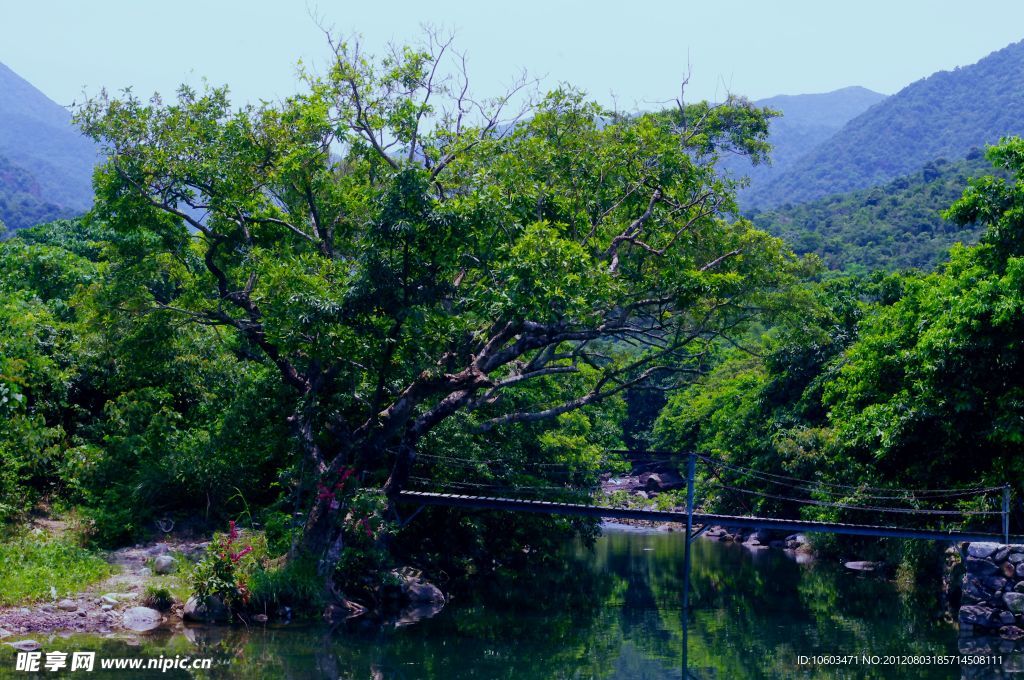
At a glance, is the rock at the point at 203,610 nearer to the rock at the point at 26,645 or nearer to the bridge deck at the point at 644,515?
the rock at the point at 26,645

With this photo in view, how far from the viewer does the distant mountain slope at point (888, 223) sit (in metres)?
55.8

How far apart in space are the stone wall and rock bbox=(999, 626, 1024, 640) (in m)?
0.01

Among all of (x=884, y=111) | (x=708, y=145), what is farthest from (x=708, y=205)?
(x=884, y=111)

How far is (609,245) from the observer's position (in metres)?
15.3

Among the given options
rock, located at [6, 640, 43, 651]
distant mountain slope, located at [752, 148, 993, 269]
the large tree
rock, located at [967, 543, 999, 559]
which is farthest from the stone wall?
distant mountain slope, located at [752, 148, 993, 269]

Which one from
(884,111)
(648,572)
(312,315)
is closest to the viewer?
(312,315)

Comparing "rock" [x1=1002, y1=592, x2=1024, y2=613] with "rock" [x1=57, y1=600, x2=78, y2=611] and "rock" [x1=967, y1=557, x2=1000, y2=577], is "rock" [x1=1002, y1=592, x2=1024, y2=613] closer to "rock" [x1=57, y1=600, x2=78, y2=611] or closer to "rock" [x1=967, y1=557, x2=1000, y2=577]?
"rock" [x1=967, y1=557, x2=1000, y2=577]

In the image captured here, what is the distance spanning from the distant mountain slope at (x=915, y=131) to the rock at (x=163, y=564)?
146m

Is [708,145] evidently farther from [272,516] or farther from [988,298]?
[272,516]

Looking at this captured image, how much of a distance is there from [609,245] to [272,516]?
670 centimetres

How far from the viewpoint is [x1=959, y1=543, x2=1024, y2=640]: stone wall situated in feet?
46.5

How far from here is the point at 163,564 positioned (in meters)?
14.1

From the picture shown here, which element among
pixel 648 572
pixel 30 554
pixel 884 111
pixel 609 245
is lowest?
pixel 648 572

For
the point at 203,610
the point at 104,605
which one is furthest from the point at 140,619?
the point at 203,610
